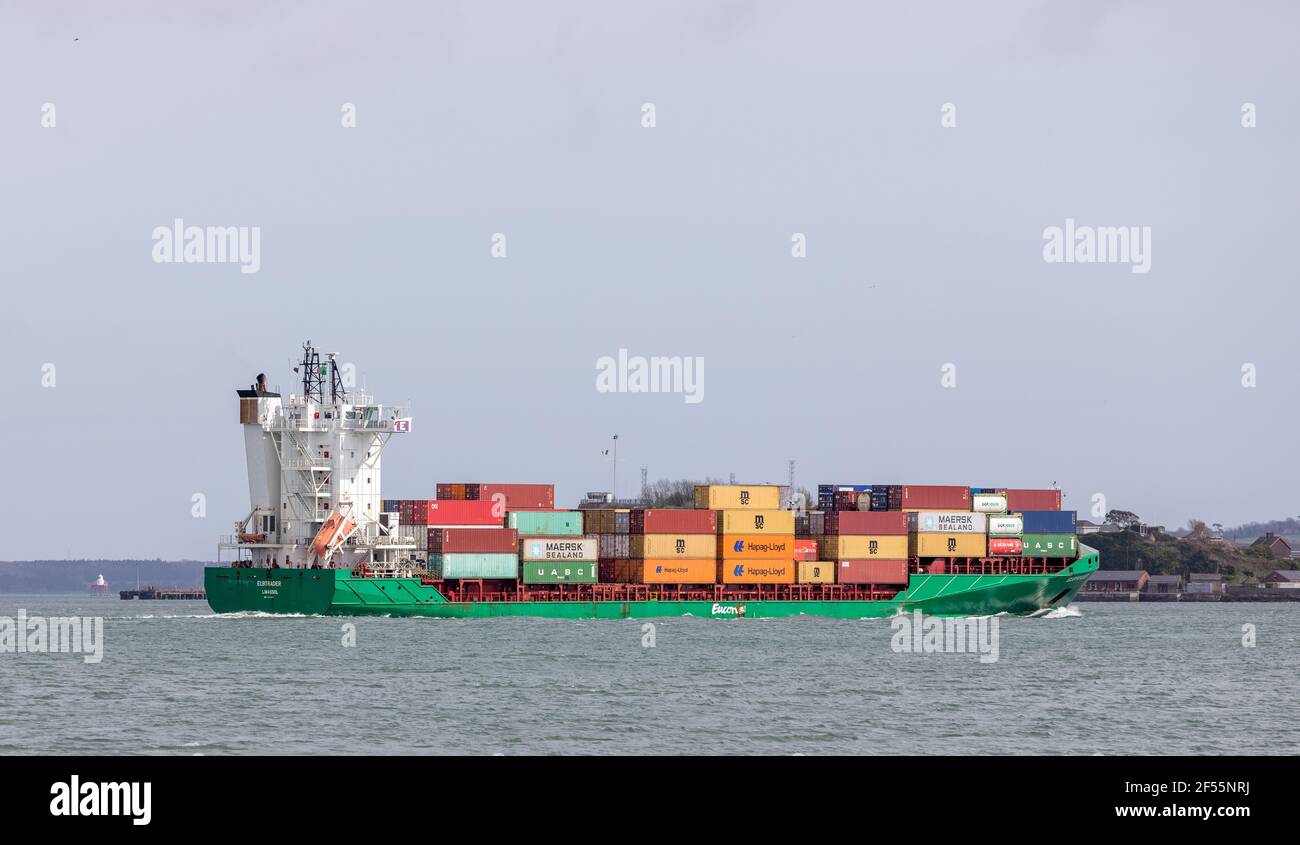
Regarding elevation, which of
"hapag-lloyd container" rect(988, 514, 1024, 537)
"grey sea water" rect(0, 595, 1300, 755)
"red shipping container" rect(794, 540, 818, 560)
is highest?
"hapag-lloyd container" rect(988, 514, 1024, 537)

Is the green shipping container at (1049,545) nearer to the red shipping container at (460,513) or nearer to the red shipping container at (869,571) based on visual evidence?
the red shipping container at (869,571)

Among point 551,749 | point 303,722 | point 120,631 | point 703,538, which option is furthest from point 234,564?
point 551,749

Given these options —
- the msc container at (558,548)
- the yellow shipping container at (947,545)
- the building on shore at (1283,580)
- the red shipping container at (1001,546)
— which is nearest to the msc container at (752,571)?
the msc container at (558,548)

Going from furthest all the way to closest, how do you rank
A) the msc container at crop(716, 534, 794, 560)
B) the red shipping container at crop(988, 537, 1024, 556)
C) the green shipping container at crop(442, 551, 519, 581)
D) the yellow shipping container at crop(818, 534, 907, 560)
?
the red shipping container at crop(988, 537, 1024, 556) → the yellow shipping container at crop(818, 534, 907, 560) → the msc container at crop(716, 534, 794, 560) → the green shipping container at crop(442, 551, 519, 581)

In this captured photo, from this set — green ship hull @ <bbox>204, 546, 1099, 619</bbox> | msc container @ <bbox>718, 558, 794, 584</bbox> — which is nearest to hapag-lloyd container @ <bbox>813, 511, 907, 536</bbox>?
green ship hull @ <bbox>204, 546, 1099, 619</bbox>

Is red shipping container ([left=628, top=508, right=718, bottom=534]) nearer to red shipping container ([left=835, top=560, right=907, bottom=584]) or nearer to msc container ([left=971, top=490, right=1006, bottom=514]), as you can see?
red shipping container ([left=835, top=560, right=907, bottom=584])

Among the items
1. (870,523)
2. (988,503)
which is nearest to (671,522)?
(870,523)

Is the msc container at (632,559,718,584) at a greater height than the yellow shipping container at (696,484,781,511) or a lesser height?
lesser

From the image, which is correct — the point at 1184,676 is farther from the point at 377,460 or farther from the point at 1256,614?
the point at 1256,614
